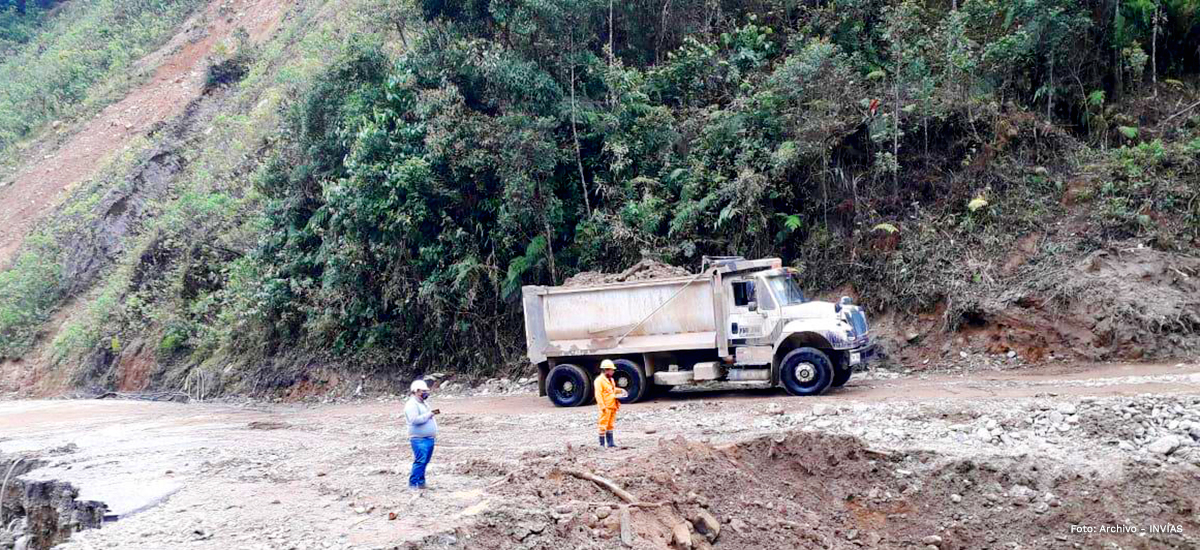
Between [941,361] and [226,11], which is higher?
[226,11]

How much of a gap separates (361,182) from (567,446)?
11248mm

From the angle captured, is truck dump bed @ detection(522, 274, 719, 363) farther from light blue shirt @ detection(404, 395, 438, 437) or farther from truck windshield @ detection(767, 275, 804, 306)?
light blue shirt @ detection(404, 395, 438, 437)

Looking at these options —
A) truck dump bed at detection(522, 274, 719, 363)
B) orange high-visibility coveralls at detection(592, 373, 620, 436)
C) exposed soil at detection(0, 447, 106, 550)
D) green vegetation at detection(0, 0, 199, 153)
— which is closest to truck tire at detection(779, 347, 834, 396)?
truck dump bed at detection(522, 274, 719, 363)

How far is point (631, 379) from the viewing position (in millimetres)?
14633

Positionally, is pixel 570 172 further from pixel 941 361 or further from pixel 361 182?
pixel 941 361

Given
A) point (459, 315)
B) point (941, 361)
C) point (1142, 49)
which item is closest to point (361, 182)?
point (459, 315)

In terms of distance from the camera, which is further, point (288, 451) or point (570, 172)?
point (570, 172)

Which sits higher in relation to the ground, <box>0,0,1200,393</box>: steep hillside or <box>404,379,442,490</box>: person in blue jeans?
<box>0,0,1200,393</box>: steep hillside

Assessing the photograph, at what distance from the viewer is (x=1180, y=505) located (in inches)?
328

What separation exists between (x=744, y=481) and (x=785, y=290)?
5.54m

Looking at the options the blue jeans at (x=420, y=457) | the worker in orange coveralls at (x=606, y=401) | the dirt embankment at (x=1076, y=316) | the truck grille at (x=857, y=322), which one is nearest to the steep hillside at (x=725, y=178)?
the dirt embankment at (x=1076, y=316)

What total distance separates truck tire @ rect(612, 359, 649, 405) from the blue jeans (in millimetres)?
6017

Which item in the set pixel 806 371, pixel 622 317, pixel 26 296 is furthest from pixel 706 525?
pixel 26 296

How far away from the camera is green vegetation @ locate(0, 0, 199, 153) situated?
4275 centimetres
